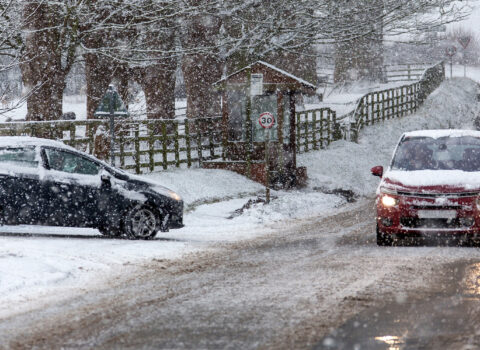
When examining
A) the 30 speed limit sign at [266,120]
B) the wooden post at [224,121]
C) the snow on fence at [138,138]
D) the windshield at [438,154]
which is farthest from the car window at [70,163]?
the wooden post at [224,121]

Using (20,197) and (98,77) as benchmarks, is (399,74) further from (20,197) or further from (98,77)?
(20,197)

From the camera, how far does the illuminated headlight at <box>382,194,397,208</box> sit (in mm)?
12211

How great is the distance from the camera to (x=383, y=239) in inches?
494

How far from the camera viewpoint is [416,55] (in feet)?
391

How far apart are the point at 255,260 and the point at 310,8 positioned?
15677 millimetres


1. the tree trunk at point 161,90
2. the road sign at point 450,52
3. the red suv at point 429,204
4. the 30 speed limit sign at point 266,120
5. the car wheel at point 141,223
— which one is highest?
the road sign at point 450,52

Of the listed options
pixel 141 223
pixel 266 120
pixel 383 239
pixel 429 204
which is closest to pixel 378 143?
pixel 266 120

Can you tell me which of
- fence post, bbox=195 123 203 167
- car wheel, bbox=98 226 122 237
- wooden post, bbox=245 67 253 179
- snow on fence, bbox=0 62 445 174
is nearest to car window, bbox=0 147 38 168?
car wheel, bbox=98 226 122 237

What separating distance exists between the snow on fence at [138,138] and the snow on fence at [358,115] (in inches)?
199

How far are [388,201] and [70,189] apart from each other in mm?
4962

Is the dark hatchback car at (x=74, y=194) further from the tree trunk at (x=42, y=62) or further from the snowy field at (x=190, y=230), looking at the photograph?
the tree trunk at (x=42, y=62)

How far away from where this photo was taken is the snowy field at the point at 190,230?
9984mm

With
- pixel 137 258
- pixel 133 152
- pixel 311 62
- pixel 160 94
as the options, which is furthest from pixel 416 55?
pixel 137 258

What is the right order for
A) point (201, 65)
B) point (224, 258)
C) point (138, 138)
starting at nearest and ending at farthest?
point (224, 258) < point (138, 138) < point (201, 65)
